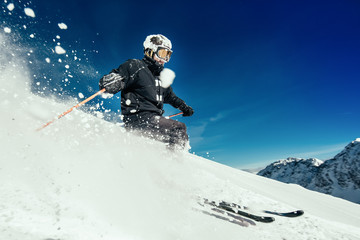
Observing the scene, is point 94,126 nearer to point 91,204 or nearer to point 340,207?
point 91,204

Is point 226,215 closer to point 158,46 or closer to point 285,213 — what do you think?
point 285,213

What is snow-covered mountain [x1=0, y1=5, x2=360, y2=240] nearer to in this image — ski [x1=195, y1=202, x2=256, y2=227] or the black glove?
ski [x1=195, y1=202, x2=256, y2=227]

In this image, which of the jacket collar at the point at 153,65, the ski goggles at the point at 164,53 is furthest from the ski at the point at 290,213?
the ski goggles at the point at 164,53

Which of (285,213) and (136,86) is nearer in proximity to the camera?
(285,213)

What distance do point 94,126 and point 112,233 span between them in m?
4.29

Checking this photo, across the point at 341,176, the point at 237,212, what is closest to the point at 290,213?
the point at 237,212

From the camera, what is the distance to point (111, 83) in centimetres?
374

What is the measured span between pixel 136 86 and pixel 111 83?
1.78 ft

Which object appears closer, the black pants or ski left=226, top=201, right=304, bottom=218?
ski left=226, top=201, right=304, bottom=218

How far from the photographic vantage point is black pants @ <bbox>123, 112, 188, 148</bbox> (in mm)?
3996

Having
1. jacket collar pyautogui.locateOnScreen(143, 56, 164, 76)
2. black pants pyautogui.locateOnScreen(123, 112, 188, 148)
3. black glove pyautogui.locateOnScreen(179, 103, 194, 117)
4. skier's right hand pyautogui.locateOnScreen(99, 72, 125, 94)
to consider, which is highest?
jacket collar pyautogui.locateOnScreen(143, 56, 164, 76)

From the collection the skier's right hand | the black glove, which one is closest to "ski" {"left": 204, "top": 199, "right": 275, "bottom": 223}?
the skier's right hand

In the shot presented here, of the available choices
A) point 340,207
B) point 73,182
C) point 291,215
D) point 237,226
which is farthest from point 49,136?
point 340,207

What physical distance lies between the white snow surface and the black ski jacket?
61cm
